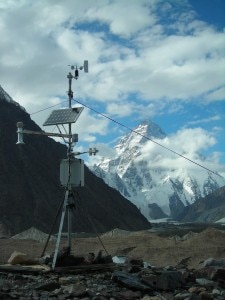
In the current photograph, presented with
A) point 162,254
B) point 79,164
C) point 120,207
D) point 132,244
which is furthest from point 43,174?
point 79,164

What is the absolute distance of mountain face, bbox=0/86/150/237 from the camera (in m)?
113

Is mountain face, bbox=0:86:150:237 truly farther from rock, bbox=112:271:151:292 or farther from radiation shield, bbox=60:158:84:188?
rock, bbox=112:271:151:292

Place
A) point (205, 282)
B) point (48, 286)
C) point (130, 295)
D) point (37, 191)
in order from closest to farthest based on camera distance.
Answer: point (130, 295) → point (48, 286) → point (205, 282) → point (37, 191)

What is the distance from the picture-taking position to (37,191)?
122m

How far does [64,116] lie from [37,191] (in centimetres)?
10620

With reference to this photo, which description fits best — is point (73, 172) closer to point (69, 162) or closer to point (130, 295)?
point (69, 162)

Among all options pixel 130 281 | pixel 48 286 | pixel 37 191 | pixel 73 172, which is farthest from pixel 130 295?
pixel 37 191

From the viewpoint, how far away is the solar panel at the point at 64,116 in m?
16.8

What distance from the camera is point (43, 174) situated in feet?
422

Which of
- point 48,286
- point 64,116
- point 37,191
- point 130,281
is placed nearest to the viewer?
point 48,286

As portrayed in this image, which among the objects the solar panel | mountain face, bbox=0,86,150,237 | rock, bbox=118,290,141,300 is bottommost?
rock, bbox=118,290,141,300

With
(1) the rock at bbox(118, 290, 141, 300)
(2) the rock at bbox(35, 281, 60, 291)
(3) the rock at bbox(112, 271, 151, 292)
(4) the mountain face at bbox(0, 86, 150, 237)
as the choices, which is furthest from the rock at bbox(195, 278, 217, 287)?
(4) the mountain face at bbox(0, 86, 150, 237)

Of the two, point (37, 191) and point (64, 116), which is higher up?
point (37, 191)

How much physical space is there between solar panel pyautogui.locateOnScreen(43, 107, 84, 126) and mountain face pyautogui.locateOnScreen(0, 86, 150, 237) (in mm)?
86263
